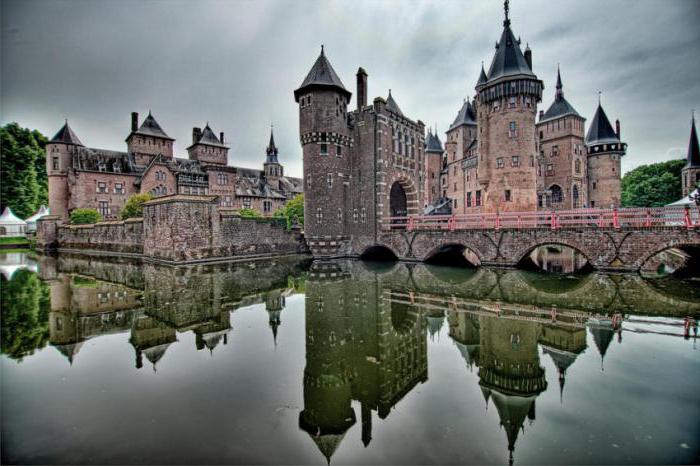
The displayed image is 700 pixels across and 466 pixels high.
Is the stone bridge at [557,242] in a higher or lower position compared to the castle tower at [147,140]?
lower

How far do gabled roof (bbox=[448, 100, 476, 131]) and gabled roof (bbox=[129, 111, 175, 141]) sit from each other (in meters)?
41.8

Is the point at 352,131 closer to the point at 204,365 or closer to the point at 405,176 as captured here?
the point at 405,176

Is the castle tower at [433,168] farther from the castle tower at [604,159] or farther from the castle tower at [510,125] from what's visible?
the castle tower at [510,125]

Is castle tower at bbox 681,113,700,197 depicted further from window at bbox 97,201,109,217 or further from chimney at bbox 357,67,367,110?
window at bbox 97,201,109,217

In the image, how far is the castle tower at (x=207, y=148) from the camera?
51.4m

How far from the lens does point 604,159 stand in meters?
46.6

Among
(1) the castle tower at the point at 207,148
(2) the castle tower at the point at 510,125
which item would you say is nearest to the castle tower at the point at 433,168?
(2) the castle tower at the point at 510,125

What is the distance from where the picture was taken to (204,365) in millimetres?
6250

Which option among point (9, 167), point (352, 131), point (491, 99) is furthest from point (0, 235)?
point (491, 99)

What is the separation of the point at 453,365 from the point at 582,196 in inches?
1954

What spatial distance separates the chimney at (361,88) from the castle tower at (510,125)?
434 inches

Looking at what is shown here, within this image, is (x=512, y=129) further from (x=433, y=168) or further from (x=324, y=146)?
(x=433, y=168)

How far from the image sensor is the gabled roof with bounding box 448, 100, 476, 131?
50031 millimetres


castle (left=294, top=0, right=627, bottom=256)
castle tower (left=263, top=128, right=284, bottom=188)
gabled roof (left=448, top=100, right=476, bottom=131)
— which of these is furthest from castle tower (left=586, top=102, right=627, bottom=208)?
castle tower (left=263, top=128, right=284, bottom=188)
